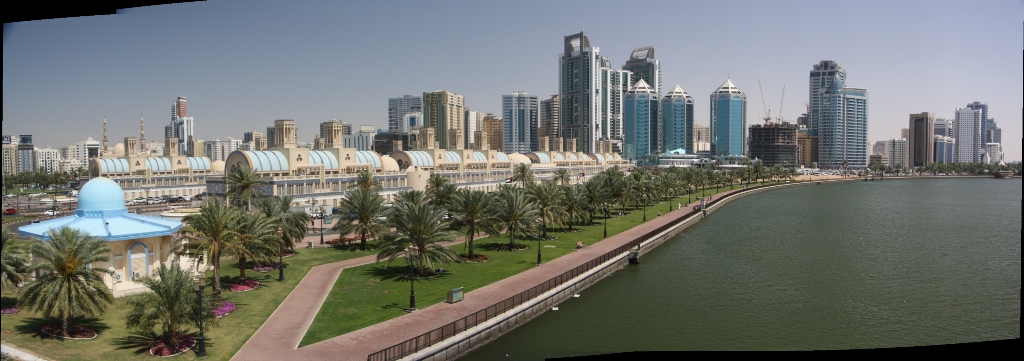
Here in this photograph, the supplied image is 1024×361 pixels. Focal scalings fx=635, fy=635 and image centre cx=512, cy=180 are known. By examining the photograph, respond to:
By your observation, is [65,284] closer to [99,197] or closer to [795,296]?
[99,197]

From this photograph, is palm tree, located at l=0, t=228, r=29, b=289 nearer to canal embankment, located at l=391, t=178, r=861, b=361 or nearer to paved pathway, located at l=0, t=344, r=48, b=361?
paved pathway, located at l=0, t=344, r=48, b=361

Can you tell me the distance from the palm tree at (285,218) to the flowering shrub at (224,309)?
6861 millimetres

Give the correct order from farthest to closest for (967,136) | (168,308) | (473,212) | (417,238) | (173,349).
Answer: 1. (967,136)
2. (473,212)
3. (417,238)
4. (168,308)
5. (173,349)

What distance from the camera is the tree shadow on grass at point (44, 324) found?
1906 cm

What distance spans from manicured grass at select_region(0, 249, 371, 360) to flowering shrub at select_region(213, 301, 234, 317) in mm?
267

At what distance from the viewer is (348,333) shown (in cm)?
2081

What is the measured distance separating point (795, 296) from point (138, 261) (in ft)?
97.7

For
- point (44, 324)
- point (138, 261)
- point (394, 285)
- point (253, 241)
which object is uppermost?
point (253, 241)

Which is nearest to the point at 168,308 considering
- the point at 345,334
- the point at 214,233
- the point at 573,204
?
the point at 345,334

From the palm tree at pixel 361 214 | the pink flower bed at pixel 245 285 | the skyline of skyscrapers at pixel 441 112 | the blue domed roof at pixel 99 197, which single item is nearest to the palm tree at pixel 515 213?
the palm tree at pixel 361 214

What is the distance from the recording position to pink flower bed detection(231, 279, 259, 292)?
1067 inches

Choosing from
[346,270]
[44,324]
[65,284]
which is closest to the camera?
[65,284]

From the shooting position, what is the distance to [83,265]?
19.8 meters

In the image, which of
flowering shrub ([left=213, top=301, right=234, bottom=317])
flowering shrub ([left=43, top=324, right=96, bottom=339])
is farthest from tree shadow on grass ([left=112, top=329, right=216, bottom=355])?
flowering shrub ([left=213, top=301, right=234, bottom=317])
